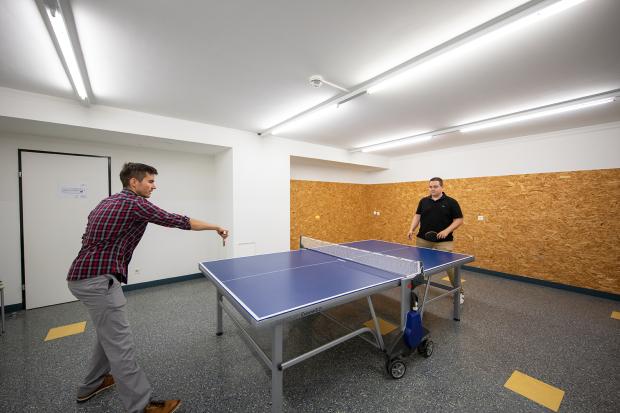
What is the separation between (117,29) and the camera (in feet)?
5.80

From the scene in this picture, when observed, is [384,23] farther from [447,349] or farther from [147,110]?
[147,110]

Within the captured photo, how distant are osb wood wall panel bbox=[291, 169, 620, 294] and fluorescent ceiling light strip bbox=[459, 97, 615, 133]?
1467 millimetres

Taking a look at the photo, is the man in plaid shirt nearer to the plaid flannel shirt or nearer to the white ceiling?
the plaid flannel shirt

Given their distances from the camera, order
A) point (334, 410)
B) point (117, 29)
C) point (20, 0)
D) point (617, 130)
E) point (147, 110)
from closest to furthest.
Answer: point (20, 0) < point (334, 410) < point (117, 29) < point (147, 110) < point (617, 130)

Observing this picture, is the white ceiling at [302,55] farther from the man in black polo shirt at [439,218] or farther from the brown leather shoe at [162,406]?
the brown leather shoe at [162,406]

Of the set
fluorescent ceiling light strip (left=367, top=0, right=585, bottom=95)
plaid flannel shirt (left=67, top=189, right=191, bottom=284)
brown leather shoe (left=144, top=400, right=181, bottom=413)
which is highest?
fluorescent ceiling light strip (left=367, top=0, right=585, bottom=95)

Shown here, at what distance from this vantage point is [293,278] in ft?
6.55

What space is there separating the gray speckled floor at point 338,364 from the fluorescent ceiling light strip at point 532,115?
8.98ft

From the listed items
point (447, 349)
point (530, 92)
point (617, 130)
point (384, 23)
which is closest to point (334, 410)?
point (447, 349)

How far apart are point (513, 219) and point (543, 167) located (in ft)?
3.48

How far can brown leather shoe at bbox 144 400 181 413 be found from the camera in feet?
5.17

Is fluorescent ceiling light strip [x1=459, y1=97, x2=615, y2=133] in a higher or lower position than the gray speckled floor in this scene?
higher

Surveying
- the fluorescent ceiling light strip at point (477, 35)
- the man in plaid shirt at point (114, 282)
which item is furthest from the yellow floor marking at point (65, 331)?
the fluorescent ceiling light strip at point (477, 35)

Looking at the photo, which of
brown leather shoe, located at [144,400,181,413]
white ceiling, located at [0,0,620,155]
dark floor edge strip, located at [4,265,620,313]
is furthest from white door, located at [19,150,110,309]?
brown leather shoe, located at [144,400,181,413]
